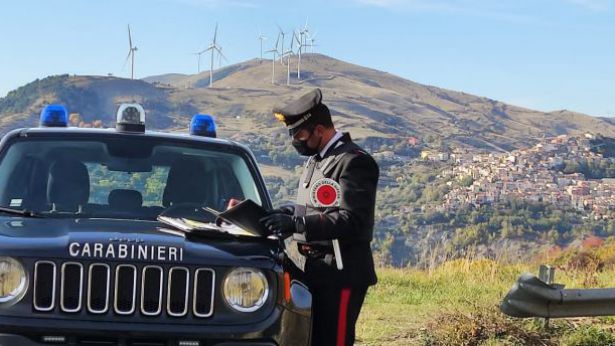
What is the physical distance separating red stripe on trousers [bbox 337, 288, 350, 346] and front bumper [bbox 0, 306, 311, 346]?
542 mm

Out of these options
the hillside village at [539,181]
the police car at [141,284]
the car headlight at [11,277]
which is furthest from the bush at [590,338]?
the hillside village at [539,181]

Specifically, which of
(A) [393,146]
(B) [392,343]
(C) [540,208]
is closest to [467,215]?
(C) [540,208]

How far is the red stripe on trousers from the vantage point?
204 inches

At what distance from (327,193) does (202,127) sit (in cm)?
167

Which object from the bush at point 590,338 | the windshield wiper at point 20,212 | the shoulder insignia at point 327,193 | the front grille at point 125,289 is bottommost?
the bush at point 590,338

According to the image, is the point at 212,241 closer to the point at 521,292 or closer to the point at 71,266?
the point at 71,266

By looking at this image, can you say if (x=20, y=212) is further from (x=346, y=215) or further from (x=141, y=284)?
(x=346, y=215)

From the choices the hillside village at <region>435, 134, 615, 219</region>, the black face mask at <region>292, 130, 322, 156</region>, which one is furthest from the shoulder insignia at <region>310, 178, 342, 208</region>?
the hillside village at <region>435, 134, 615, 219</region>

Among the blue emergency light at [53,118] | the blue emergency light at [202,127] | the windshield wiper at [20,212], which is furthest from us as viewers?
the blue emergency light at [202,127]

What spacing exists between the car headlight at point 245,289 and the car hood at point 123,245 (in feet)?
0.17

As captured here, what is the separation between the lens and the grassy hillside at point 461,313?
7.61m

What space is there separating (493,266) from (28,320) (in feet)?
33.4

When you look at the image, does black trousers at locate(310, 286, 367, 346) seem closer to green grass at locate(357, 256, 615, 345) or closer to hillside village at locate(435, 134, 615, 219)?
green grass at locate(357, 256, 615, 345)

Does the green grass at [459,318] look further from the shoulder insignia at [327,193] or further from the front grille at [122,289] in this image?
the front grille at [122,289]
